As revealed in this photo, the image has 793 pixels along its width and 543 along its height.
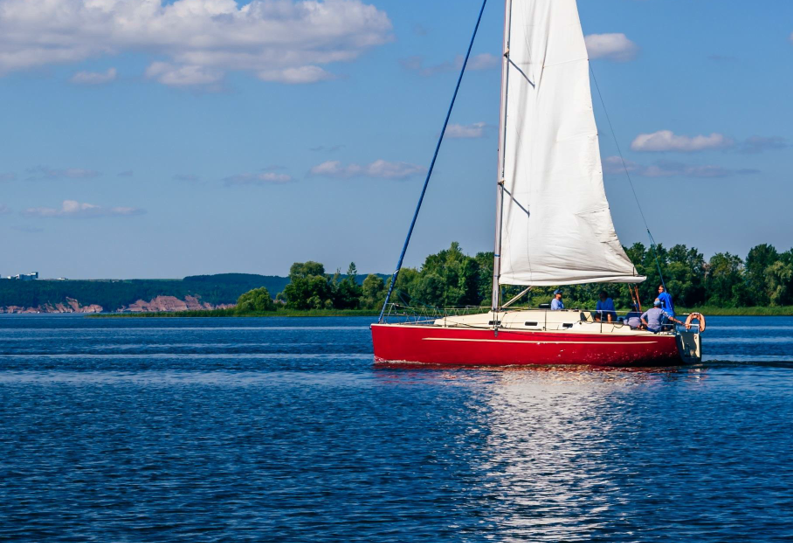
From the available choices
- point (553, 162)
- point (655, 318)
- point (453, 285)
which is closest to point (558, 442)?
point (655, 318)

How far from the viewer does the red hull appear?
44.0m

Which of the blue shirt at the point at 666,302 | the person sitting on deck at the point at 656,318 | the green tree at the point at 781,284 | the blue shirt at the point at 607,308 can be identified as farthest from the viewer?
the green tree at the point at 781,284

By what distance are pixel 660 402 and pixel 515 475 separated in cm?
1484

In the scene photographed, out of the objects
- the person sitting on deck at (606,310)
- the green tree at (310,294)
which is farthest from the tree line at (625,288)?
the person sitting on deck at (606,310)

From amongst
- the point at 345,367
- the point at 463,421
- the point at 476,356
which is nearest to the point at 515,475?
the point at 463,421

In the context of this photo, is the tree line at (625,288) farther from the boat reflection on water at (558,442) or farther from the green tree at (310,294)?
the boat reflection on water at (558,442)

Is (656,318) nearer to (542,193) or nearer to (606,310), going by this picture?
(606,310)

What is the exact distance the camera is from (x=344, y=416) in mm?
33031

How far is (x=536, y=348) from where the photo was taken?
145 ft

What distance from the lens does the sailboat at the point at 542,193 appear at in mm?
45969

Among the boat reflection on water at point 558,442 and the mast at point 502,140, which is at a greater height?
the mast at point 502,140

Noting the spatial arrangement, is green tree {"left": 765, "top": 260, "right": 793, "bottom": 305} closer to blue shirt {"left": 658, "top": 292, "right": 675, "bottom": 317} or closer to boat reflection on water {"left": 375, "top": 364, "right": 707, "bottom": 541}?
boat reflection on water {"left": 375, "top": 364, "right": 707, "bottom": 541}

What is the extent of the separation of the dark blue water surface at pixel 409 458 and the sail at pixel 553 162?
4.68 meters

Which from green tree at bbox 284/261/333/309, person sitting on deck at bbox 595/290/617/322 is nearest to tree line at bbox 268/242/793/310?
green tree at bbox 284/261/333/309
